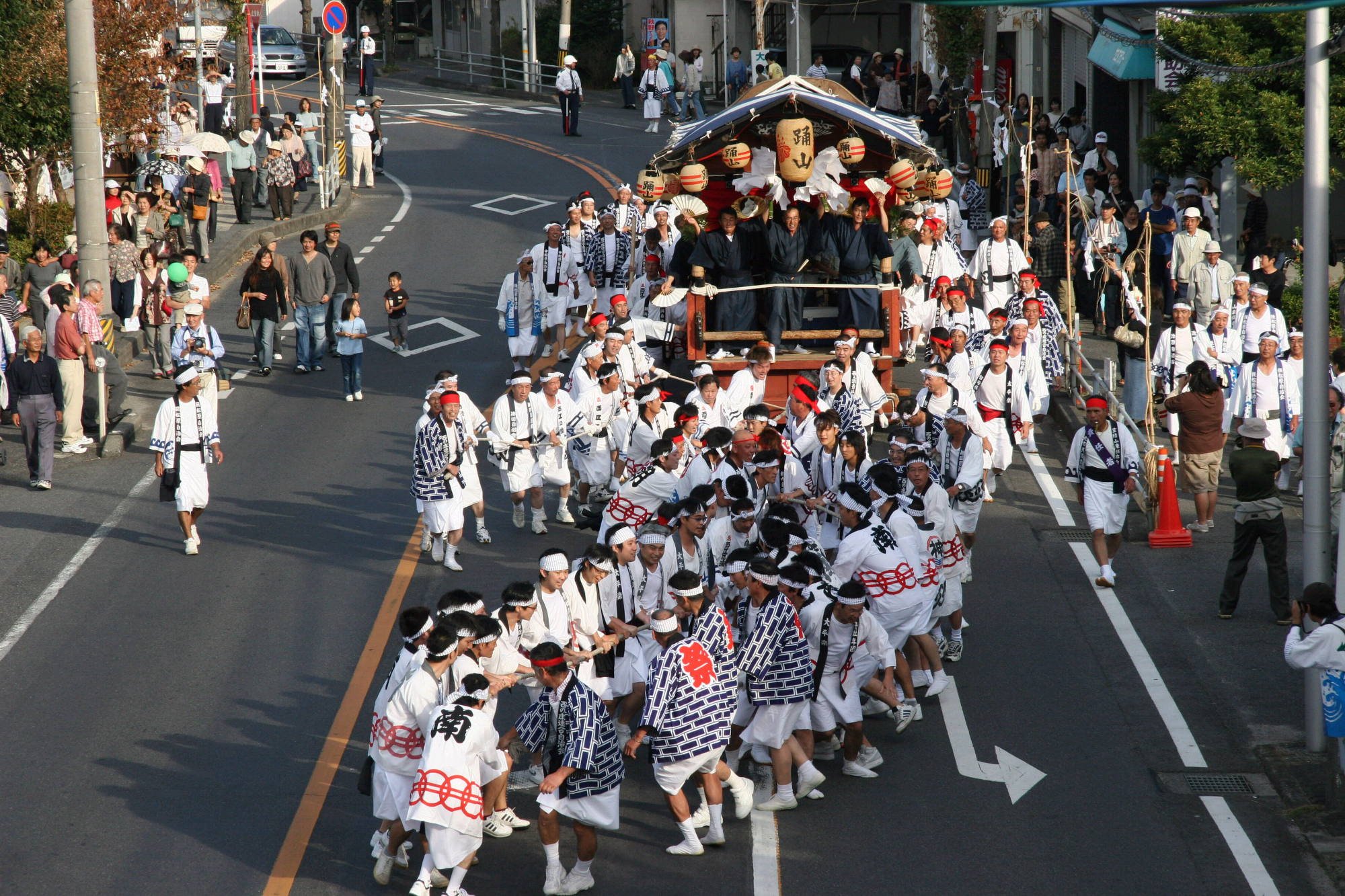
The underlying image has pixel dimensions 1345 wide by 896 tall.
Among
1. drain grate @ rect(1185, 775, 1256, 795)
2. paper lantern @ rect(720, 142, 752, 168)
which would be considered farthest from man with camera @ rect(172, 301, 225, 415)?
drain grate @ rect(1185, 775, 1256, 795)

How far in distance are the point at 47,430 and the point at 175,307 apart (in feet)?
12.9

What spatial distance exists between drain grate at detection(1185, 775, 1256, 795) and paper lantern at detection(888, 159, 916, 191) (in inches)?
320

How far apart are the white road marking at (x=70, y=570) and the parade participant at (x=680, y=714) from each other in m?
5.84

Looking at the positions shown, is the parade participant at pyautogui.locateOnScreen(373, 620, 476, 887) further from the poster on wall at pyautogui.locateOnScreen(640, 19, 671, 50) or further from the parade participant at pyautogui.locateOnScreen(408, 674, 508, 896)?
the poster on wall at pyautogui.locateOnScreen(640, 19, 671, 50)

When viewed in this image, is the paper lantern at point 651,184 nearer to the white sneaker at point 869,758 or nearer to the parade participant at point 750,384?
the parade participant at point 750,384

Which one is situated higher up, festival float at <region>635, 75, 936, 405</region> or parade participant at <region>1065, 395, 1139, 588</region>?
festival float at <region>635, 75, 936, 405</region>

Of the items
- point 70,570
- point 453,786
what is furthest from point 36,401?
point 453,786

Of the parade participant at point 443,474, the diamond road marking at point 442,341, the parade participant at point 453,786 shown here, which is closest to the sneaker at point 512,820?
the parade participant at point 453,786

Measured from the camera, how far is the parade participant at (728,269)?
1638 cm

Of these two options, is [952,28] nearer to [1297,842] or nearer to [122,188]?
[122,188]

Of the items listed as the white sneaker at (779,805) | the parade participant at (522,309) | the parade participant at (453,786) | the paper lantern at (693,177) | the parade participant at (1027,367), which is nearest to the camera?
the parade participant at (453,786)

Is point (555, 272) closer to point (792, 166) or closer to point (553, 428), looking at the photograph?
point (792, 166)

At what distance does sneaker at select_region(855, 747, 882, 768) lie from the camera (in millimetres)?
9578

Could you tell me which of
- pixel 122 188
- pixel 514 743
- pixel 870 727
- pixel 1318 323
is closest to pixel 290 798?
pixel 514 743
